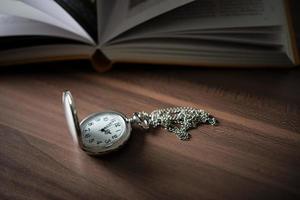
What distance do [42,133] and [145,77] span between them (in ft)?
0.74

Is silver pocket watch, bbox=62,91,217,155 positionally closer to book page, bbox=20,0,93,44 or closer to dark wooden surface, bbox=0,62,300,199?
dark wooden surface, bbox=0,62,300,199

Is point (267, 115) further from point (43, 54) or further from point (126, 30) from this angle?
point (43, 54)

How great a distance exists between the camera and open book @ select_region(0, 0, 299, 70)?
71 cm

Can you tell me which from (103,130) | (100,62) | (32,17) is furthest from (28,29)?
(103,130)

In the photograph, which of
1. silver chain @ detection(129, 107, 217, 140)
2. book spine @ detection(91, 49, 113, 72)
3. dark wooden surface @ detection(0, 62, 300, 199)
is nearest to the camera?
dark wooden surface @ detection(0, 62, 300, 199)

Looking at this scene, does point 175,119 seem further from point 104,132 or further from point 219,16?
point 219,16

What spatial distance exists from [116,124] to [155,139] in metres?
→ 0.07

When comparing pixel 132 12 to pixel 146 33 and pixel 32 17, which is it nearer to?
pixel 146 33

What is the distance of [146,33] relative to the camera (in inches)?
28.3

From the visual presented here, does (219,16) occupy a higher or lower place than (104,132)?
higher

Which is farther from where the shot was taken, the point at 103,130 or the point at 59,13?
the point at 59,13

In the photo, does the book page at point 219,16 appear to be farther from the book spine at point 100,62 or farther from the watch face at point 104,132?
the watch face at point 104,132

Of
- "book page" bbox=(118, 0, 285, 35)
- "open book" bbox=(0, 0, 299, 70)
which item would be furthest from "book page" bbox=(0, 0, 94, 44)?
"book page" bbox=(118, 0, 285, 35)

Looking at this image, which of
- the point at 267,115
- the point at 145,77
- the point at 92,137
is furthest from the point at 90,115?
the point at 267,115
